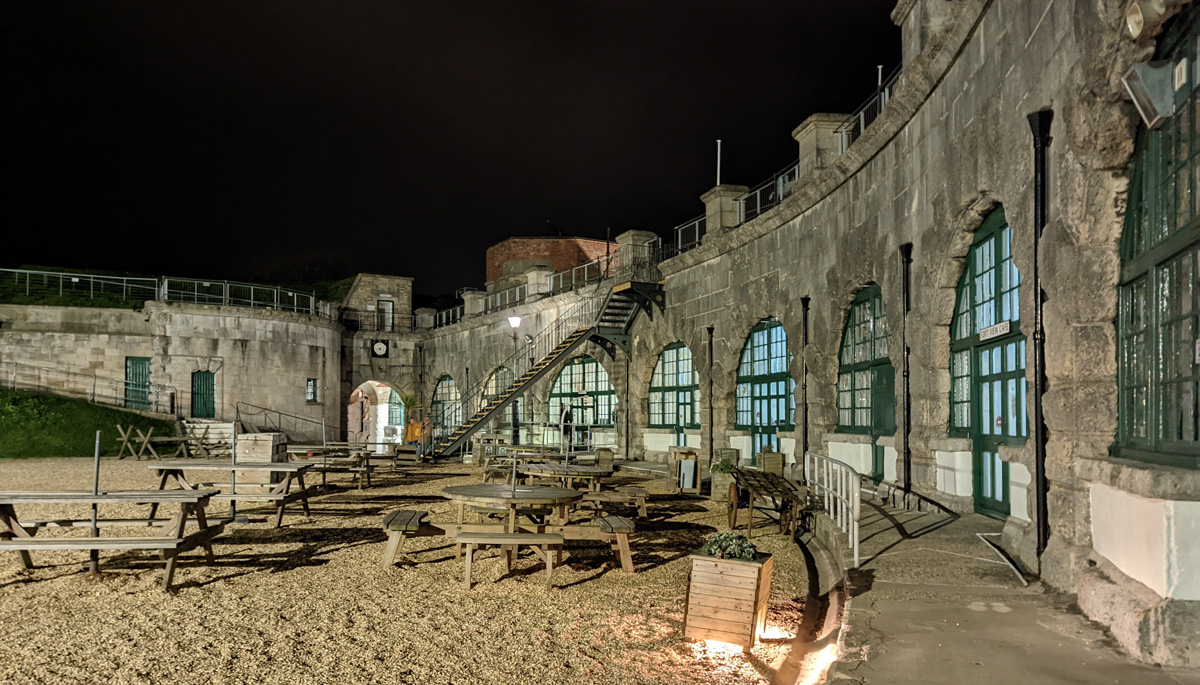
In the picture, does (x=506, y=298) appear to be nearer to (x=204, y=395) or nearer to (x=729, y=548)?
(x=204, y=395)

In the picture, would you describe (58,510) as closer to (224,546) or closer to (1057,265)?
(224,546)

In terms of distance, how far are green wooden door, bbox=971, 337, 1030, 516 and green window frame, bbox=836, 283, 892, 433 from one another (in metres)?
2.43

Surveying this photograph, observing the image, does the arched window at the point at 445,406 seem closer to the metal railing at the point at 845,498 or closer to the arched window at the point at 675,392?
the arched window at the point at 675,392

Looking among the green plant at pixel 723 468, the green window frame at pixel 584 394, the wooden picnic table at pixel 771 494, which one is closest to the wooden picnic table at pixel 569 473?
the green plant at pixel 723 468

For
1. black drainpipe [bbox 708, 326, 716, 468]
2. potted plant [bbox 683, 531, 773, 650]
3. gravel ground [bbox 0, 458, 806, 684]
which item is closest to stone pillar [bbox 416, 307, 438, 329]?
black drainpipe [bbox 708, 326, 716, 468]

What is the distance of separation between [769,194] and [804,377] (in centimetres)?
417

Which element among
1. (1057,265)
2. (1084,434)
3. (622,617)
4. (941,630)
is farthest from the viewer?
(622,617)

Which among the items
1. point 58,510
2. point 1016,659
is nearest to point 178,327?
point 58,510

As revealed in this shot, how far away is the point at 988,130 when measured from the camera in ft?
25.3

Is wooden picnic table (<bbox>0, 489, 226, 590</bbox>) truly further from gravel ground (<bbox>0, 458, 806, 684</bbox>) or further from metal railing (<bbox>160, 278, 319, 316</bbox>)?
metal railing (<bbox>160, 278, 319, 316</bbox>)

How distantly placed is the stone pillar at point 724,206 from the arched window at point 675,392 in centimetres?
325

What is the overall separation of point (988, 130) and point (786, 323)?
24.0ft

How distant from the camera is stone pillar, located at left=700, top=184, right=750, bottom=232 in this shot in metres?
17.9

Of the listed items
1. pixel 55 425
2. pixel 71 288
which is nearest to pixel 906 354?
pixel 55 425
